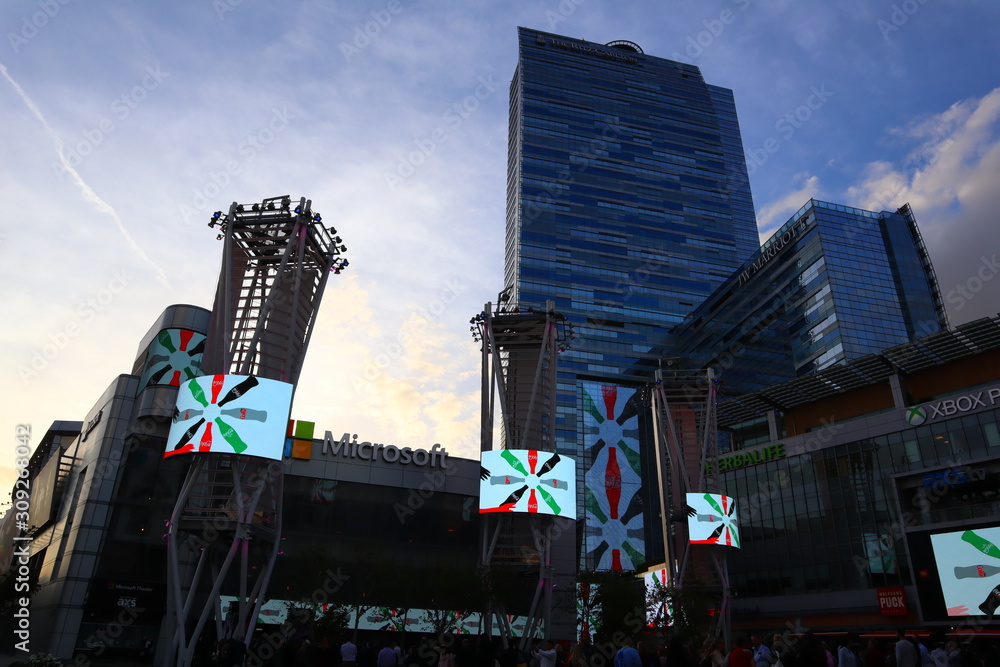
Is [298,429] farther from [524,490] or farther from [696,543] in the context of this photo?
[696,543]

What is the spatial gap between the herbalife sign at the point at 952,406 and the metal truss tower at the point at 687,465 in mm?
15380

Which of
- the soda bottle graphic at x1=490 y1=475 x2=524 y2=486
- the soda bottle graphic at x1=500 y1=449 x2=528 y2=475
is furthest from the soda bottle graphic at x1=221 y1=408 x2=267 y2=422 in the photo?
the soda bottle graphic at x1=500 y1=449 x2=528 y2=475

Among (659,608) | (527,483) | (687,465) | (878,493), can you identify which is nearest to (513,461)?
(527,483)

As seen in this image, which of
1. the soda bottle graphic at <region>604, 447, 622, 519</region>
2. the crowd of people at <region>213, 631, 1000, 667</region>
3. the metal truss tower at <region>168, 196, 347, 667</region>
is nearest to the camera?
the crowd of people at <region>213, 631, 1000, 667</region>

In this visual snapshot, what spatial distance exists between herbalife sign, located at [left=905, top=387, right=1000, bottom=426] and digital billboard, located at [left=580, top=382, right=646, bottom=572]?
6195 centimetres

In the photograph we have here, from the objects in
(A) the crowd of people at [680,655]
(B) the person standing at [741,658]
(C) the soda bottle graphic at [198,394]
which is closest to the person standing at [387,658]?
(A) the crowd of people at [680,655]

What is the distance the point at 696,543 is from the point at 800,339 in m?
60.9

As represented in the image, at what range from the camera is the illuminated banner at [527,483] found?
135 ft

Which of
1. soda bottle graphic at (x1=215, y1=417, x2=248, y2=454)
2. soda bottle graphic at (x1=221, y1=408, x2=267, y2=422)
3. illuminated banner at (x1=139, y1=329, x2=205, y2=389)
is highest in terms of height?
illuminated banner at (x1=139, y1=329, x2=205, y2=389)

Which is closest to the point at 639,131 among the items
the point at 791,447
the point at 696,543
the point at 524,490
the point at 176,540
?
the point at 791,447

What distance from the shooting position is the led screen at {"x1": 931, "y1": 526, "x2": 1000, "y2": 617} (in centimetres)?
4412

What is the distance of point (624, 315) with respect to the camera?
461ft

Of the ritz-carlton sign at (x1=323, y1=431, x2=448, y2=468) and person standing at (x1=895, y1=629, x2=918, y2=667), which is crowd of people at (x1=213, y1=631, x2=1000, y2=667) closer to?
person standing at (x1=895, y1=629, x2=918, y2=667)

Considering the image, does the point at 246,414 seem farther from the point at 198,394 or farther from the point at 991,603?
the point at 991,603
